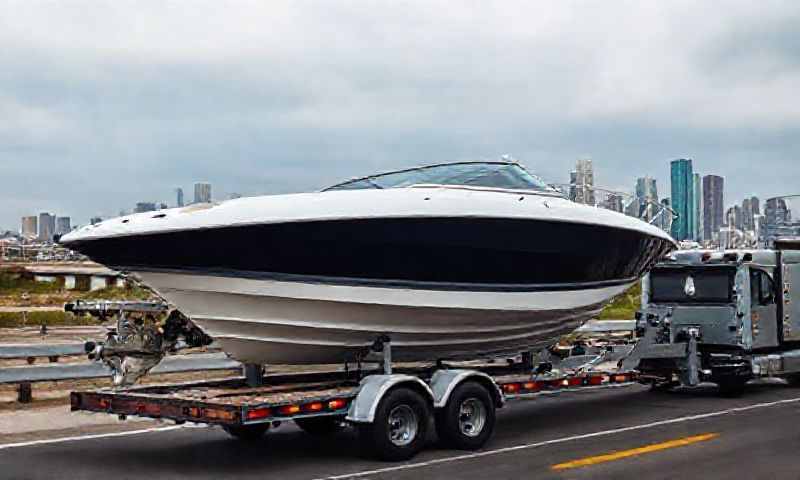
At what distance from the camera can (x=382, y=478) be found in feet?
28.9

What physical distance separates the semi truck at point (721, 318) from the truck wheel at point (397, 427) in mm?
4678

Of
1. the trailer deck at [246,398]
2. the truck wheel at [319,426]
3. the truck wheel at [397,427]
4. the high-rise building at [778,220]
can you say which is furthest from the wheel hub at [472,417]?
the high-rise building at [778,220]

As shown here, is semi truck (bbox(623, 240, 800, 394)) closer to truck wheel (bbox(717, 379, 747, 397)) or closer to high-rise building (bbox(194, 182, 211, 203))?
truck wheel (bbox(717, 379, 747, 397))

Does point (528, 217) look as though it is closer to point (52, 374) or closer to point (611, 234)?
point (611, 234)

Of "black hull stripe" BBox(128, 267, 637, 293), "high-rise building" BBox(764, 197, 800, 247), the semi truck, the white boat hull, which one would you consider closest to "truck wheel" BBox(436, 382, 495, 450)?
the white boat hull

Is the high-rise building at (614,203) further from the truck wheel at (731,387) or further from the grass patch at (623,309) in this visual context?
the grass patch at (623,309)

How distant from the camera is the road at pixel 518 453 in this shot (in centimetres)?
916

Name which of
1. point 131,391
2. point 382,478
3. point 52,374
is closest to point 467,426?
point 382,478

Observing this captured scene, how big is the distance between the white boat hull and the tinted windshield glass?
376 cm

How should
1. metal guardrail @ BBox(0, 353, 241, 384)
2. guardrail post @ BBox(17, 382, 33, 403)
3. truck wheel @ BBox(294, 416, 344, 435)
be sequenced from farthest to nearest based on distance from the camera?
1. guardrail post @ BBox(17, 382, 33, 403)
2. metal guardrail @ BBox(0, 353, 241, 384)
3. truck wheel @ BBox(294, 416, 344, 435)

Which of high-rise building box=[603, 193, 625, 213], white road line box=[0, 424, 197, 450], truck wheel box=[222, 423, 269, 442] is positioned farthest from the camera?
high-rise building box=[603, 193, 625, 213]

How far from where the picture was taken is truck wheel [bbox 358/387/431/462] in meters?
9.34

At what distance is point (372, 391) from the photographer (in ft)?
31.0

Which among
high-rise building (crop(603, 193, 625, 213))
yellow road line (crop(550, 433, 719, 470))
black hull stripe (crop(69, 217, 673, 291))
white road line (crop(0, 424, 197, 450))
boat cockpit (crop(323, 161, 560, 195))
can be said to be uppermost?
boat cockpit (crop(323, 161, 560, 195))
